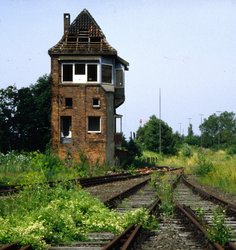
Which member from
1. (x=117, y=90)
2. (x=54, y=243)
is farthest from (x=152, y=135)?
(x=54, y=243)

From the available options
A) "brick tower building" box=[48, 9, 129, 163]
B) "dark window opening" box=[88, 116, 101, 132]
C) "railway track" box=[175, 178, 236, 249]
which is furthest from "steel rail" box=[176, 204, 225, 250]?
"dark window opening" box=[88, 116, 101, 132]

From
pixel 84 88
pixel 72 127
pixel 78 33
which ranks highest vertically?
pixel 78 33

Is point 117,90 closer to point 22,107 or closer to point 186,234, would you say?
point 22,107

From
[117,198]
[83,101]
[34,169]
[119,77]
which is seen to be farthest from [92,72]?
[117,198]

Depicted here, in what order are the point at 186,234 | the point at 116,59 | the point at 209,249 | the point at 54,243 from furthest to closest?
the point at 116,59 → the point at 186,234 → the point at 54,243 → the point at 209,249

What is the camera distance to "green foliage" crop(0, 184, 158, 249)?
9338 millimetres

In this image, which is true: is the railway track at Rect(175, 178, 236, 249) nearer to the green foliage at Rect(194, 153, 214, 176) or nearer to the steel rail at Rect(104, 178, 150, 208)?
the steel rail at Rect(104, 178, 150, 208)

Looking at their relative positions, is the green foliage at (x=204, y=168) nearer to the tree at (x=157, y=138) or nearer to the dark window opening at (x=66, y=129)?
the dark window opening at (x=66, y=129)

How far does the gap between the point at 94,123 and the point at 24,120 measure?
285 inches

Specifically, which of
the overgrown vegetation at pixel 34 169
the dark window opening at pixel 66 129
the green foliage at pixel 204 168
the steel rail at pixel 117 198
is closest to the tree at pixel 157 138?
the dark window opening at pixel 66 129

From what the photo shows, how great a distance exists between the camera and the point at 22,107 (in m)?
54.1

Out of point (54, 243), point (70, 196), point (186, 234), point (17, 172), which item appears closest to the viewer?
point (54, 243)

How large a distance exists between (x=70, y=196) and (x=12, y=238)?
6.29 metres

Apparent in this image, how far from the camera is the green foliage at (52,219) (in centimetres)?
934
